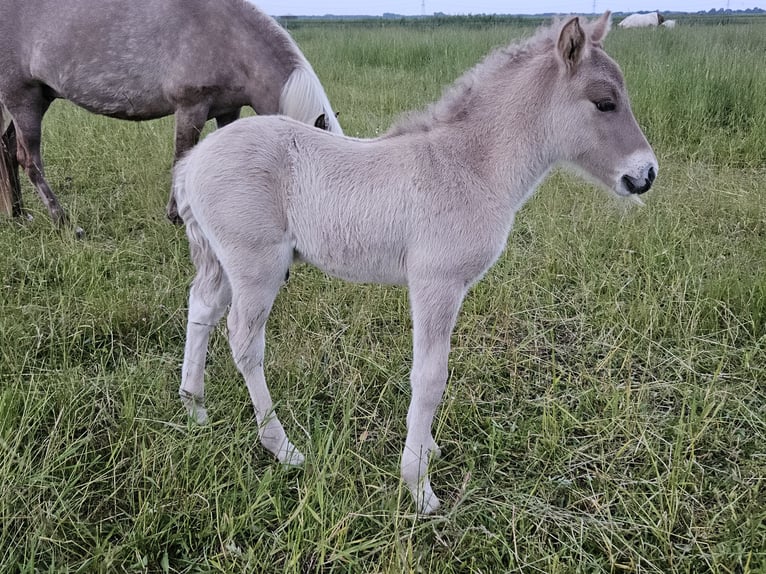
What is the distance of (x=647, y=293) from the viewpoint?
2.90 metres

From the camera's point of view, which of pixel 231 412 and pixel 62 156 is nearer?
pixel 231 412

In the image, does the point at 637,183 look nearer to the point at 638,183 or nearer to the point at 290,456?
the point at 638,183

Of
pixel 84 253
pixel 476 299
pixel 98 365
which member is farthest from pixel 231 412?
pixel 84 253

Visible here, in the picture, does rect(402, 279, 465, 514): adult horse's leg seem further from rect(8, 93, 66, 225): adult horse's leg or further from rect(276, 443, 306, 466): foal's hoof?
rect(8, 93, 66, 225): adult horse's leg

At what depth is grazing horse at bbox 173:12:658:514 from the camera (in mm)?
1836

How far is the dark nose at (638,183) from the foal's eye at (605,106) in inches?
9.5

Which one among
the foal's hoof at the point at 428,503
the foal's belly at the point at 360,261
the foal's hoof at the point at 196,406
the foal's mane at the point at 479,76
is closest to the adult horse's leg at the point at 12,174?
the foal's hoof at the point at 196,406

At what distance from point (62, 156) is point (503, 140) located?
15.4ft

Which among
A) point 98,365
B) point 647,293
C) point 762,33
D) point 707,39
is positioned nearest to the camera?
point 98,365

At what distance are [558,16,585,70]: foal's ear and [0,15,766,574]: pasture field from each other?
4.10 ft

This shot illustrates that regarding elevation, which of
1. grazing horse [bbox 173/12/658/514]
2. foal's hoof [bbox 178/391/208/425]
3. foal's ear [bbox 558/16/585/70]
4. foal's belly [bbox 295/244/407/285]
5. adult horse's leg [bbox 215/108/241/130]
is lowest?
foal's hoof [bbox 178/391/208/425]

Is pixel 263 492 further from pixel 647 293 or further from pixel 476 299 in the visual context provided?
pixel 647 293

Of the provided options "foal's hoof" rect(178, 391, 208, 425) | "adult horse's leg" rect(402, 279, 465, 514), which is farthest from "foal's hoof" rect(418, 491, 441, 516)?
"foal's hoof" rect(178, 391, 208, 425)

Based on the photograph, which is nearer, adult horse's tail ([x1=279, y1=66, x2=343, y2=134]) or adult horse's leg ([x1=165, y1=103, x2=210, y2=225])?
adult horse's tail ([x1=279, y1=66, x2=343, y2=134])
